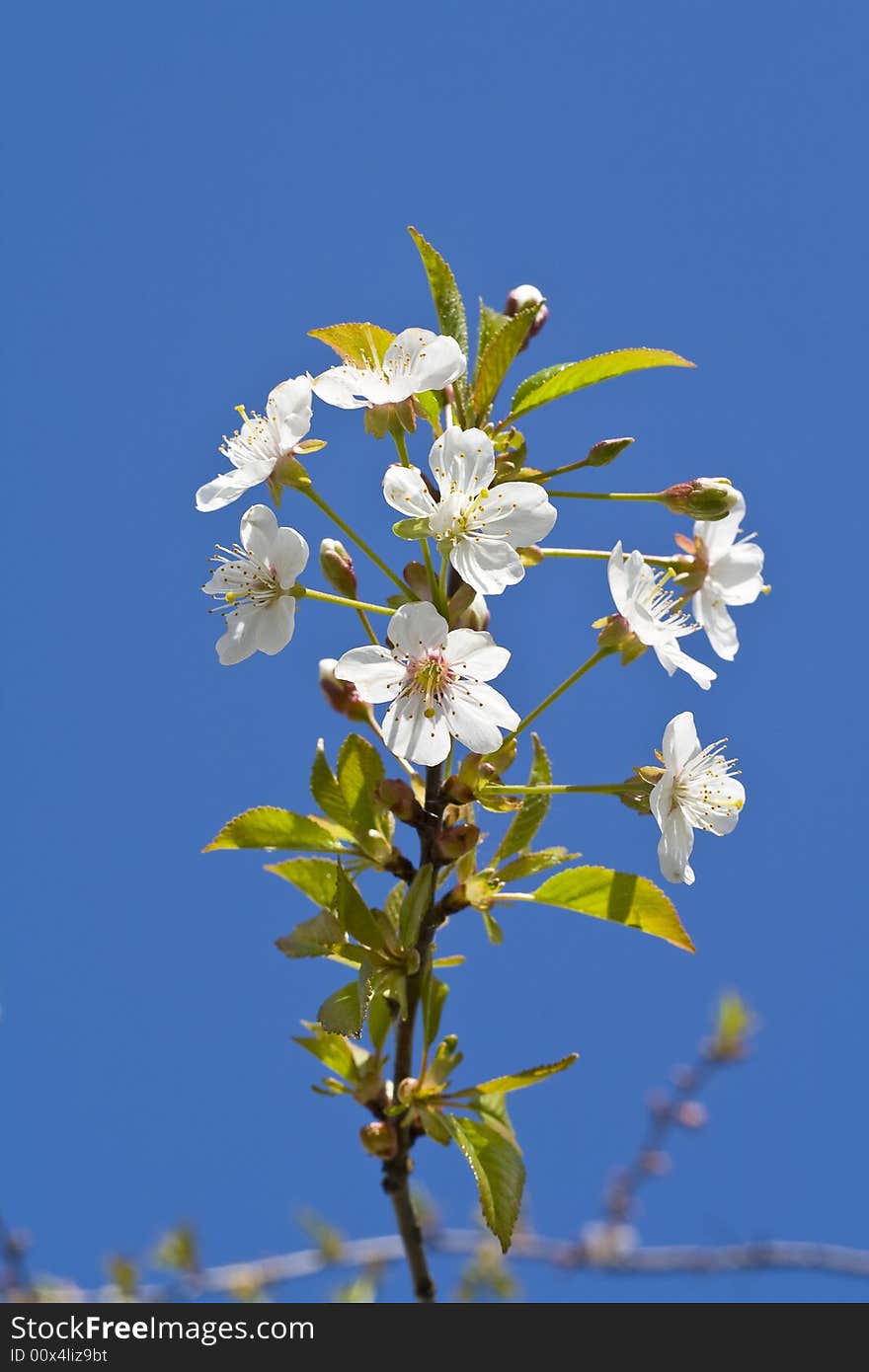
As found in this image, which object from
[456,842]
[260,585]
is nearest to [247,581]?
[260,585]

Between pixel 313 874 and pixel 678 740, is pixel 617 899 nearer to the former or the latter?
pixel 678 740

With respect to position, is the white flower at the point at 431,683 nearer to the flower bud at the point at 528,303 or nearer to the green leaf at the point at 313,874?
the green leaf at the point at 313,874

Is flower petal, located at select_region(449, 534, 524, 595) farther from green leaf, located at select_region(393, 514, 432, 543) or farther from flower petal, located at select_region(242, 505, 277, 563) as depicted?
flower petal, located at select_region(242, 505, 277, 563)

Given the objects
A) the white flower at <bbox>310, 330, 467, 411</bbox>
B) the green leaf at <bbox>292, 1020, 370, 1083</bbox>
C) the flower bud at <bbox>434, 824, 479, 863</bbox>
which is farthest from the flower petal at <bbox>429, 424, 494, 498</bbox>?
the green leaf at <bbox>292, 1020, 370, 1083</bbox>

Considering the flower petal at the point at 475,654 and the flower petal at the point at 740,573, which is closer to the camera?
the flower petal at the point at 475,654

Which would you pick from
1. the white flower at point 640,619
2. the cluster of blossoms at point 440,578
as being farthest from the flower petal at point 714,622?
the white flower at point 640,619

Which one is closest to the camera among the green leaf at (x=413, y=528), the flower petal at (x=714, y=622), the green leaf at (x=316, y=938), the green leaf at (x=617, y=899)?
the green leaf at (x=413, y=528)
